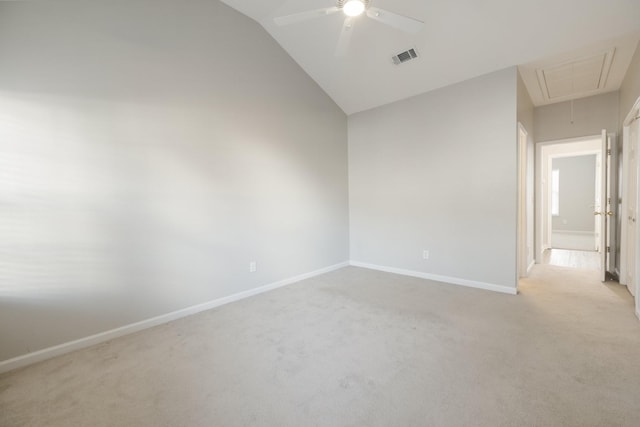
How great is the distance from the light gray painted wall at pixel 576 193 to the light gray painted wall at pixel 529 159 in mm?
4842

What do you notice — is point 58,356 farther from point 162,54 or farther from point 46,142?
point 162,54

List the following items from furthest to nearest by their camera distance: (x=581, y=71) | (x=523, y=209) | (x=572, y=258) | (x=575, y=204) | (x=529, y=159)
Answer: (x=575, y=204), (x=572, y=258), (x=529, y=159), (x=523, y=209), (x=581, y=71)

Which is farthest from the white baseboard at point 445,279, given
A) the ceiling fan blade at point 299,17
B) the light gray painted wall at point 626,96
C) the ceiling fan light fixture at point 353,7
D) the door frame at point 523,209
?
the ceiling fan blade at point 299,17

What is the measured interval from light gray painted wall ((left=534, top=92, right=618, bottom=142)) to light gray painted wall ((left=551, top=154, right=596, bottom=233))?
474 centimetres

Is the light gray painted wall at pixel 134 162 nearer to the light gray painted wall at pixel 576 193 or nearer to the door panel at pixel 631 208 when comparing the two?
the door panel at pixel 631 208

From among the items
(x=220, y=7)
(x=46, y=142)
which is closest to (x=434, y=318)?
(x=46, y=142)

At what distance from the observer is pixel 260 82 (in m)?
3.50

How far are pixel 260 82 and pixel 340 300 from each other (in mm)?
2914

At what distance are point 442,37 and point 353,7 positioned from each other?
61.2 inches

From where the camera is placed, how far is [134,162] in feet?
8.30

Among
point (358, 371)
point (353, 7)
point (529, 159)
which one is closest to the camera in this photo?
point (358, 371)

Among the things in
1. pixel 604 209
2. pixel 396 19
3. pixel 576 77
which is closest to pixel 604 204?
pixel 604 209

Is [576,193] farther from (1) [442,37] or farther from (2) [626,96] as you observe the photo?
(1) [442,37]

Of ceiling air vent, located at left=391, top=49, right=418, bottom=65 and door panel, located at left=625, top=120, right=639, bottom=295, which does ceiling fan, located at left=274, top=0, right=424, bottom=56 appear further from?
door panel, located at left=625, top=120, right=639, bottom=295
